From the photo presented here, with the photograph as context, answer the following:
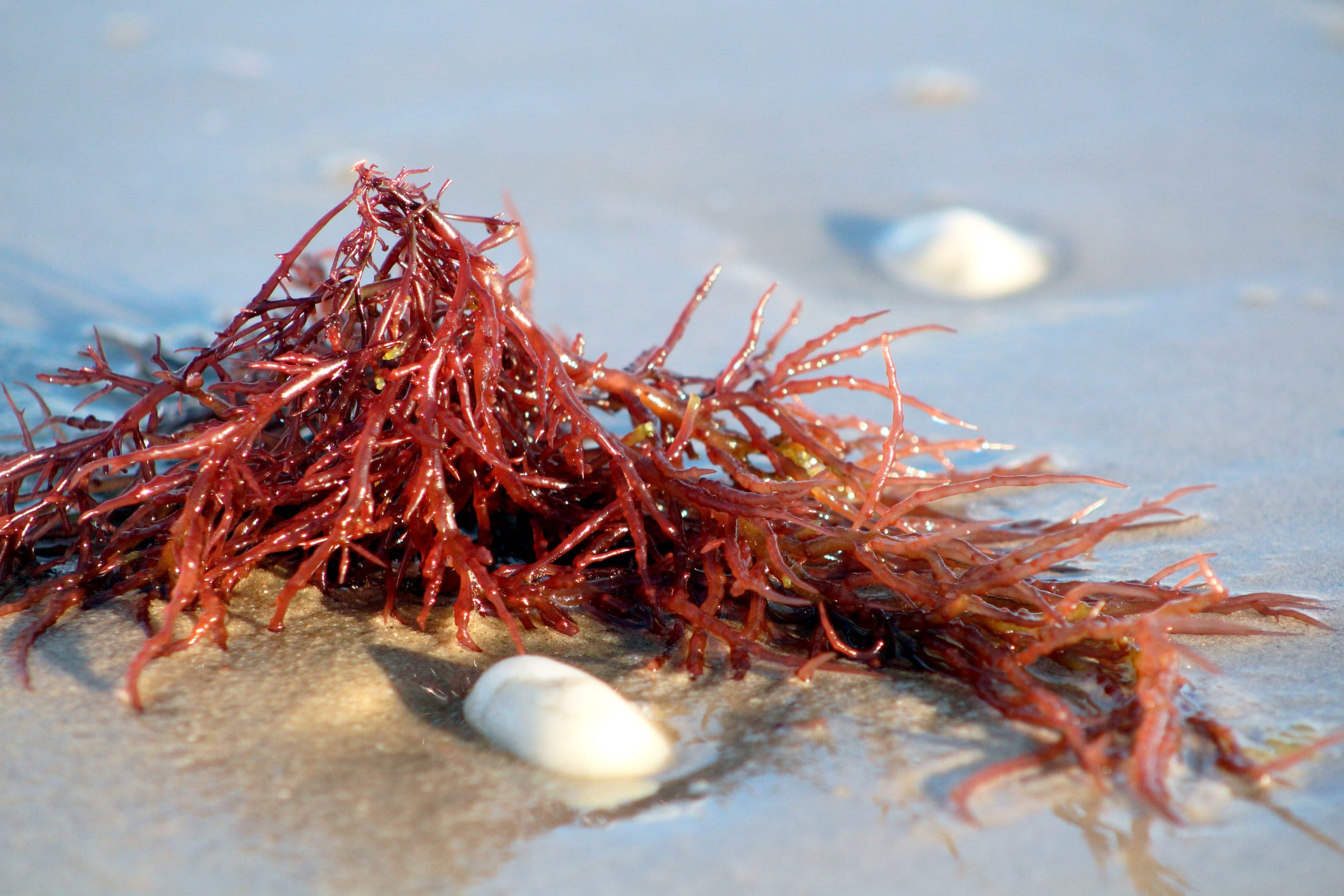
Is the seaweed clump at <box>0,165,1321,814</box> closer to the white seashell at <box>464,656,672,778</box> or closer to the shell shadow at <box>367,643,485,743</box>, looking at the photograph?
the shell shadow at <box>367,643,485,743</box>

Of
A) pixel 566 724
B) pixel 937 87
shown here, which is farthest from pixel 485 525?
pixel 937 87

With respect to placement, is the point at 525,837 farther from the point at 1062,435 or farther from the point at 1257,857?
the point at 1062,435

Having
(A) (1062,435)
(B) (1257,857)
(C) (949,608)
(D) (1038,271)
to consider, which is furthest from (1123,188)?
(B) (1257,857)

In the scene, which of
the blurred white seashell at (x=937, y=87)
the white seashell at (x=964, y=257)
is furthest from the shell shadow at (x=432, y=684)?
the blurred white seashell at (x=937, y=87)

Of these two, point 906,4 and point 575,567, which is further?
point 906,4

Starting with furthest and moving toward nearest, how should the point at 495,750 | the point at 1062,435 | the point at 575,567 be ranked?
the point at 1062,435, the point at 575,567, the point at 495,750

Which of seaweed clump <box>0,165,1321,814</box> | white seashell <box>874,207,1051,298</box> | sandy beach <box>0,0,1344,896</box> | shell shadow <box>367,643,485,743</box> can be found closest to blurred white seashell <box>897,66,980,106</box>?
sandy beach <box>0,0,1344,896</box>
